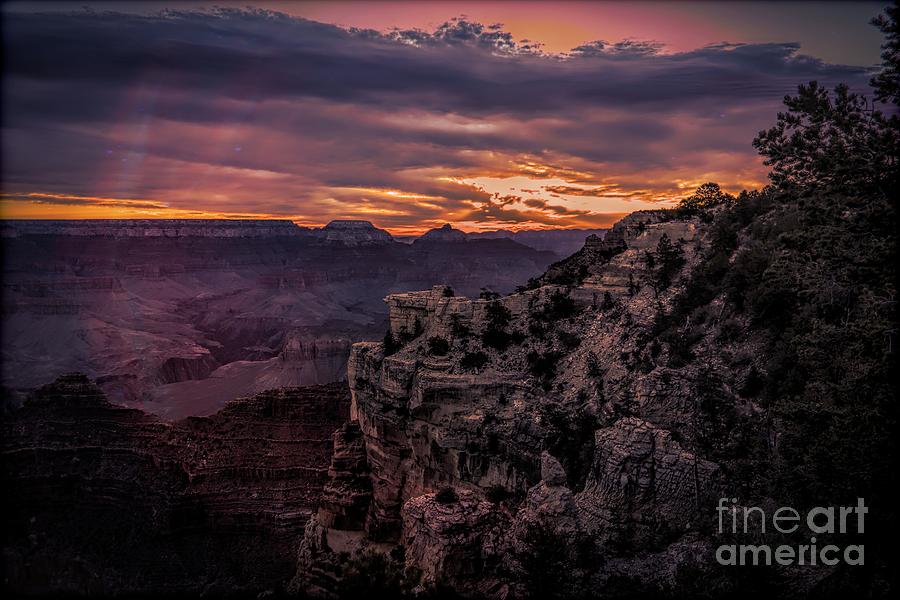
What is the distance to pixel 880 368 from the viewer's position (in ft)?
44.9

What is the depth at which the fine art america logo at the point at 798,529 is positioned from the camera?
44.3 ft

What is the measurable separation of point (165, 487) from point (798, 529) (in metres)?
41.4

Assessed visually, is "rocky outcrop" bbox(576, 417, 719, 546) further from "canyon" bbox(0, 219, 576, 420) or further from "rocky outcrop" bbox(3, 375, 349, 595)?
"canyon" bbox(0, 219, 576, 420)

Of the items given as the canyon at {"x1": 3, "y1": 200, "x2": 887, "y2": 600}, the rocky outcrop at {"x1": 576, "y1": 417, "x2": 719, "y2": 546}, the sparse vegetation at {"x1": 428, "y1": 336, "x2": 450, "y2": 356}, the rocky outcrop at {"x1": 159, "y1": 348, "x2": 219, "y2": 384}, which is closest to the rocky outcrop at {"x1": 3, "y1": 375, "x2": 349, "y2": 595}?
the canyon at {"x1": 3, "y1": 200, "x2": 887, "y2": 600}

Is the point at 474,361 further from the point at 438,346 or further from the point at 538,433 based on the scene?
the point at 538,433

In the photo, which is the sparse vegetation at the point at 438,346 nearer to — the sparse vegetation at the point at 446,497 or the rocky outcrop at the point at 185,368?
the sparse vegetation at the point at 446,497

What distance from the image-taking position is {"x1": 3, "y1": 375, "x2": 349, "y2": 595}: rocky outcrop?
3478 cm

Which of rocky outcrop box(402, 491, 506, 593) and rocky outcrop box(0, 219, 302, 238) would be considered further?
rocky outcrop box(0, 219, 302, 238)

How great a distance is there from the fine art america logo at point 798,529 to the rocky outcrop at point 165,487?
2567 centimetres

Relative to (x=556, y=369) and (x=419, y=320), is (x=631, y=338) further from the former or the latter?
(x=419, y=320)

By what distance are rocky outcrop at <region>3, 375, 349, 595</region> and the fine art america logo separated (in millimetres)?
25675

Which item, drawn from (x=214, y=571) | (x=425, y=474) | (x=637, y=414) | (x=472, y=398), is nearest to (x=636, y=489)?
(x=637, y=414)

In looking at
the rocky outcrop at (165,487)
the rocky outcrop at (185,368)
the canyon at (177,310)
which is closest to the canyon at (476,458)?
the rocky outcrop at (165,487)

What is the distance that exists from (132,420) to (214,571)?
20591 mm
